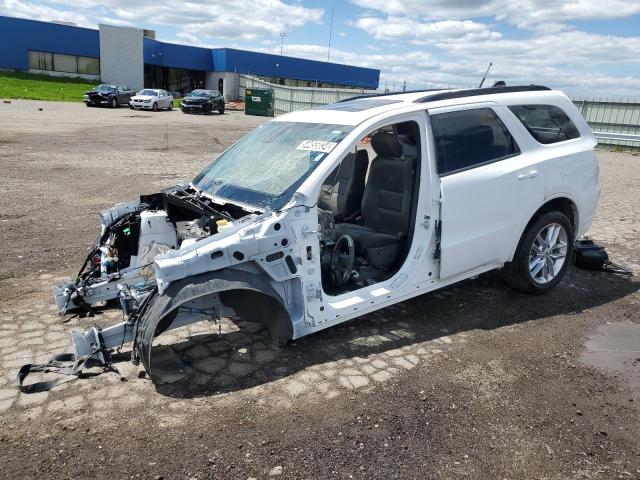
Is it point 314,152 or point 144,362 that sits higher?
point 314,152

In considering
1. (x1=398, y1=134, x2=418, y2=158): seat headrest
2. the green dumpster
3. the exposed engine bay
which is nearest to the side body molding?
the exposed engine bay

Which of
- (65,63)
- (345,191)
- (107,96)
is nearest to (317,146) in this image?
(345,191)

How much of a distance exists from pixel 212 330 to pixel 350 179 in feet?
6.62

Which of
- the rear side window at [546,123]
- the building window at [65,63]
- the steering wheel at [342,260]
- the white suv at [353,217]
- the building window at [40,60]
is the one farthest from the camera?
the building window at [65,63]

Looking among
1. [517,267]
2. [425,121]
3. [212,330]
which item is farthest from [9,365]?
[517,267]

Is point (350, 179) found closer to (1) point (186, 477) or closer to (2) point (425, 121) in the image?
(2) point (425, 121)

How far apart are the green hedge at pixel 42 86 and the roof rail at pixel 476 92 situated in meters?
41.2

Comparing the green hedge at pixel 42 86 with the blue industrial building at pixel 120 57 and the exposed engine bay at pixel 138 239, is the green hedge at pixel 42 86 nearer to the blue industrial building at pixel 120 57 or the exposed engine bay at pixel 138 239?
the blue industrial building at pixel 120 57

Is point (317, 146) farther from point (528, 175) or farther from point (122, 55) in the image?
point (122, 55)

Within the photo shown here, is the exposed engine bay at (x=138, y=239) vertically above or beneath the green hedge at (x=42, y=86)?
beneath

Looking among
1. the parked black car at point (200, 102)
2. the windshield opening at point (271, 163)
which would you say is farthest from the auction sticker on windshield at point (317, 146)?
the parked black car at point (200, 102)

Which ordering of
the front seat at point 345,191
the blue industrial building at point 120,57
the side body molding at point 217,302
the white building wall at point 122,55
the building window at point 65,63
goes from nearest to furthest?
1. the side body molding at point 217,302
2. the front seat at point 345,191
3. the blue industrial building at point 120,57
4. the white building wall at point 122,55
5. the building window at point 65,63

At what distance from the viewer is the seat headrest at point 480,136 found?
15.2 ft

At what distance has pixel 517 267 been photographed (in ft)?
16.7
